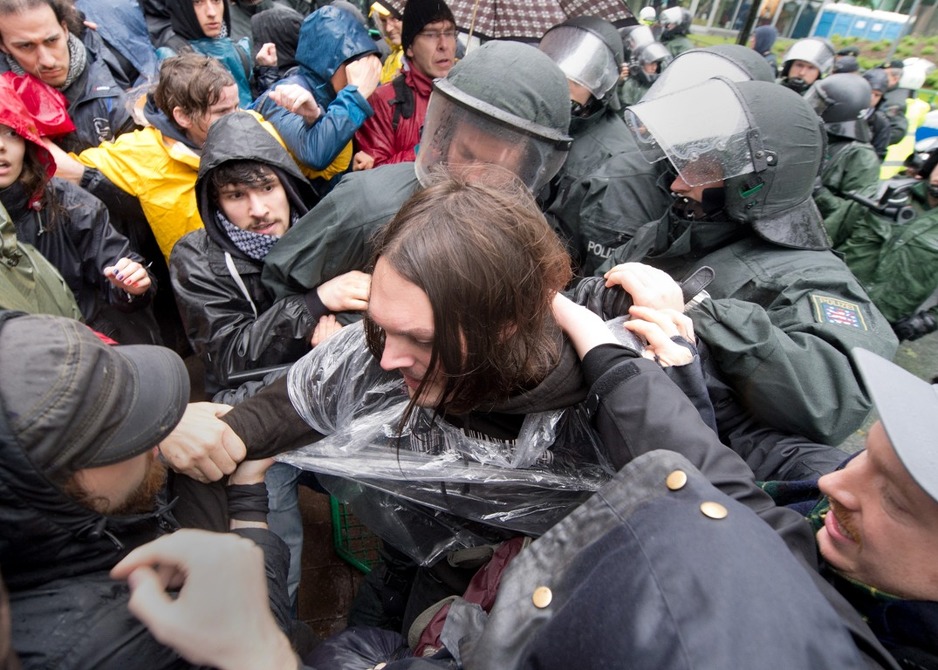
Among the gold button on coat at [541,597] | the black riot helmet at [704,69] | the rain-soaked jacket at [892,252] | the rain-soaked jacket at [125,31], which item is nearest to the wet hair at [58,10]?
the rain-soaked jacket at [125,31]

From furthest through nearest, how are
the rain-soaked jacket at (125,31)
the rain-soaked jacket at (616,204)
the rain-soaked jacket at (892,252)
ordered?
the rain-soaked jacket at (892,252)
the rain-soaked jacket at (125,31)
the rain-soaked jacket at (616,204)

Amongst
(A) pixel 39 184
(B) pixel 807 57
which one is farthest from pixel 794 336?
(B) pixel 807 57

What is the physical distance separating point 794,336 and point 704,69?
7.90ft

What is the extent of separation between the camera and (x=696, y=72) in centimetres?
342

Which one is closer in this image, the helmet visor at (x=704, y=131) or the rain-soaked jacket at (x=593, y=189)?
the helmet visor at (x=704, y=131)

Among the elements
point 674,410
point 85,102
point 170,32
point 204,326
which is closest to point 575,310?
point 674,410

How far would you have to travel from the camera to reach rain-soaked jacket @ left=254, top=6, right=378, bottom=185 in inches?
119

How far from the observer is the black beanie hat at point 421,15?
11.0 feet

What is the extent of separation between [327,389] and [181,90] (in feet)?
6.66

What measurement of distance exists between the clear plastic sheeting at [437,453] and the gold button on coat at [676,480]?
2.14 feet

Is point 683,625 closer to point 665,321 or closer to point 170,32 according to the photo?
point 665,321

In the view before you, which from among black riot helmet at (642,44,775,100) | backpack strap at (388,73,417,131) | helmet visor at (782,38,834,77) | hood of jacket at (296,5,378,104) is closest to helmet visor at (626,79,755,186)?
black riot helmet at (642,44,775,100)

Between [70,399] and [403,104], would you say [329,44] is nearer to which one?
[403,104]

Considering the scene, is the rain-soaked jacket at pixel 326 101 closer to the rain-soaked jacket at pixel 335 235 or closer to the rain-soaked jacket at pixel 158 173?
the rain-soaked jacket at pixel 158 173
